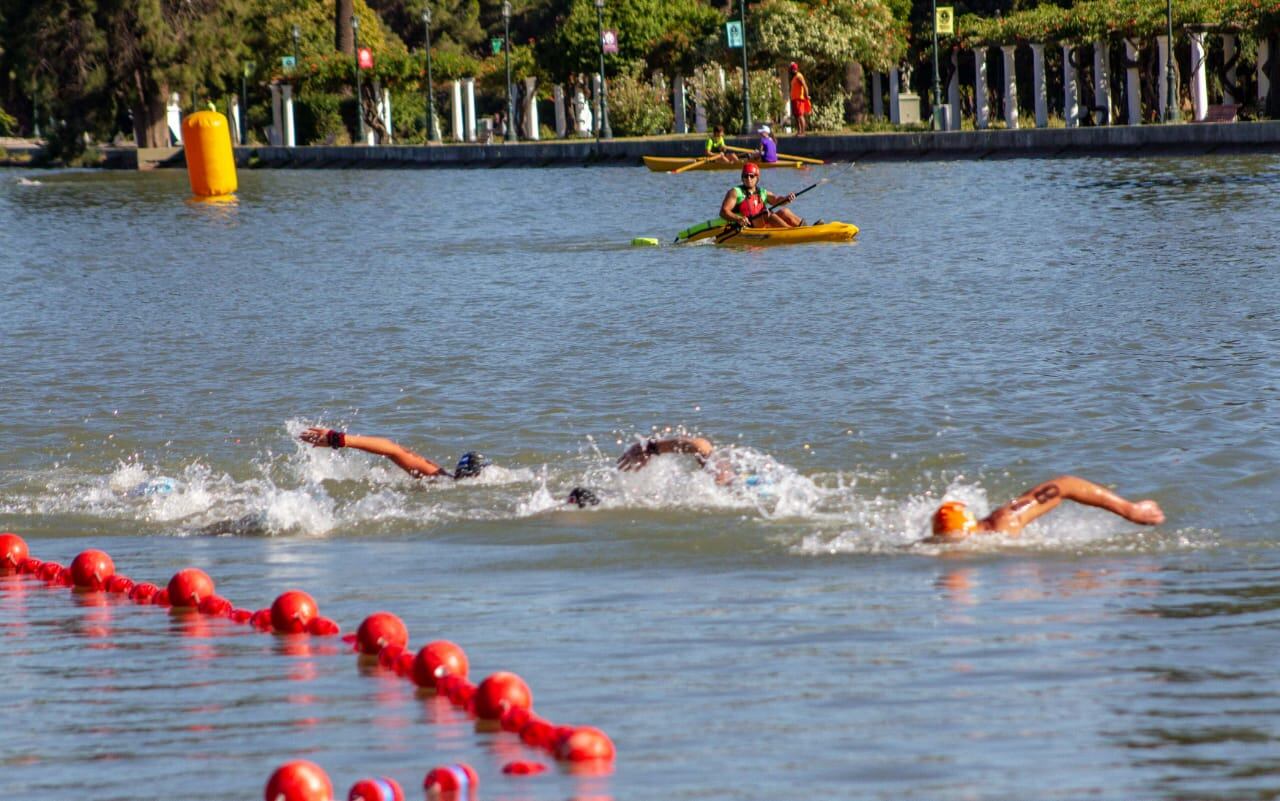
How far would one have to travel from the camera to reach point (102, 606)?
9039 mm

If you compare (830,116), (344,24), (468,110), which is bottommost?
(830,116)

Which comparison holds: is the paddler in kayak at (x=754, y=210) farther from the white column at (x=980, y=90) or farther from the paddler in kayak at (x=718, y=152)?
the white column at (x=980, y=90)

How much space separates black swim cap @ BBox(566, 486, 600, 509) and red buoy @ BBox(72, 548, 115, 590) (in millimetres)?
2761

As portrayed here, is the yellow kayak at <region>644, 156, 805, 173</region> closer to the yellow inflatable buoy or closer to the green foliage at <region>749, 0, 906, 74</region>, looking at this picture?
the green foliage at <region>749, 0, 906, 74</region>

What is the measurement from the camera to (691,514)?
10961 mm

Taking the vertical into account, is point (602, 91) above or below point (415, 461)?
above

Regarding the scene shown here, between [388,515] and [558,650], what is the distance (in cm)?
397

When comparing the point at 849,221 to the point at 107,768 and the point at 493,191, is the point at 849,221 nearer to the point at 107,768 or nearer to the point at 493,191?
the point at 493,191

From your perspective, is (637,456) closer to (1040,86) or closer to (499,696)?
(499,696)

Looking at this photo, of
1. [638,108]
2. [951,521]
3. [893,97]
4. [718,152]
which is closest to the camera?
[951,521]

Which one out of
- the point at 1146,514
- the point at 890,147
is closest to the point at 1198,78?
the point at 890,147

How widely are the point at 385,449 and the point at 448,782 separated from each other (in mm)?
6382

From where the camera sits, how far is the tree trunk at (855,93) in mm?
51938

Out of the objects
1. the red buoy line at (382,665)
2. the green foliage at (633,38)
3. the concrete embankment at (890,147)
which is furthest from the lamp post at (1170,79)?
the red buoy line at (382,665)
